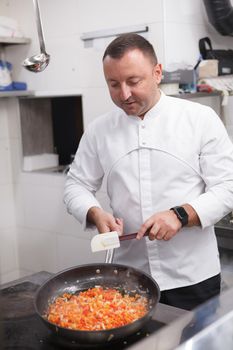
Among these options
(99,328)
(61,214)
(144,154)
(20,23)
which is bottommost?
(61,214)

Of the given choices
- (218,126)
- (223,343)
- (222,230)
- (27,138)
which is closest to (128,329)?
(223,343)

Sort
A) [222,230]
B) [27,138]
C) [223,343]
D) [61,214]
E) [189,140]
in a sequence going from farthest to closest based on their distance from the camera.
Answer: [27,138] < [61,214] < [222,230] < [189,140] < [223,343]

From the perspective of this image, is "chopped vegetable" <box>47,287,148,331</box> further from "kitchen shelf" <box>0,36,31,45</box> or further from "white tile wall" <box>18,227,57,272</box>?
"kitchen shelf" <box>0,36,31,45</box>

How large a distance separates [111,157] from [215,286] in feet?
1.90

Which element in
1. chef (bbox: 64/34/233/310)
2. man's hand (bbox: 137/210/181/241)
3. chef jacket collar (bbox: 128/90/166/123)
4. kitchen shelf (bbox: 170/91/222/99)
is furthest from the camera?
kitchen shelf (bbox: 170/91/222/99)

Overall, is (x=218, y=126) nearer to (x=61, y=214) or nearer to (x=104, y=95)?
(x=104, y=95)

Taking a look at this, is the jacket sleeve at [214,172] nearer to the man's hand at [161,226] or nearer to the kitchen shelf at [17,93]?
the man's hand at [161,226]

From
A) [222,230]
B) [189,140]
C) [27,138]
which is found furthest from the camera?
[27,138]

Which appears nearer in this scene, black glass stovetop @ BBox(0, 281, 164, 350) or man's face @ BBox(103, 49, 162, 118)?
black glass stovetop @ BBox(0, 281, 164, 350)

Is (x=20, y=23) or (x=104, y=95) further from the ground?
(x=20, y=23)

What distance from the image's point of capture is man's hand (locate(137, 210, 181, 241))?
52.6 inches

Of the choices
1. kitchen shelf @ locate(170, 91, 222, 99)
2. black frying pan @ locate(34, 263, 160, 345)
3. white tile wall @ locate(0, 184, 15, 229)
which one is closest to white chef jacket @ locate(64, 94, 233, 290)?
black frying pan @ locate(34, 263, 160, 345)

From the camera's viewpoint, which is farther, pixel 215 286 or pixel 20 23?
pixel 20 23

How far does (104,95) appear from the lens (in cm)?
234
